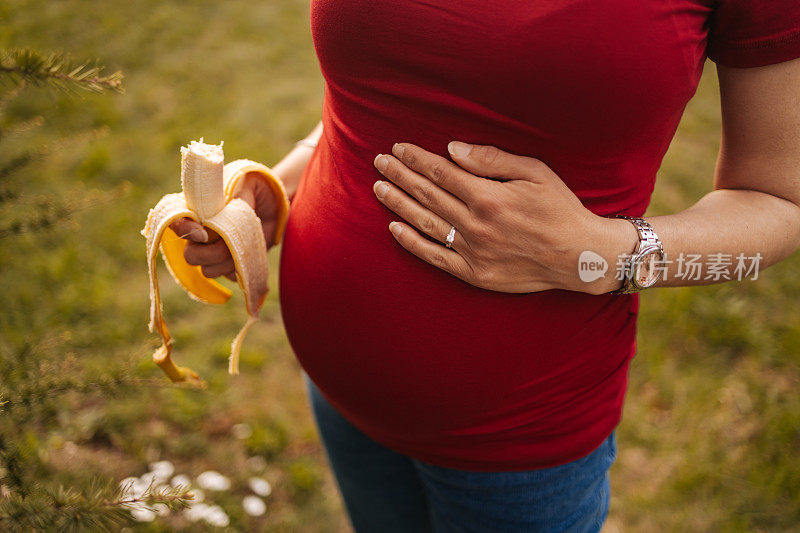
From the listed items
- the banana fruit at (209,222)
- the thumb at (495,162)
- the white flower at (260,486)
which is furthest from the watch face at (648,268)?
the white flower at (260,486)

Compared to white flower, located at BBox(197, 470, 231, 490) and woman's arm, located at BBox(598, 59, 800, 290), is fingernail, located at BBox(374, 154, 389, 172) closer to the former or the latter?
woman's arm, located at BBox(598, 59, 800, 290)

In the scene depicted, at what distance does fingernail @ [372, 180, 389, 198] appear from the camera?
98cm

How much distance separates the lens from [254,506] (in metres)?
2.23

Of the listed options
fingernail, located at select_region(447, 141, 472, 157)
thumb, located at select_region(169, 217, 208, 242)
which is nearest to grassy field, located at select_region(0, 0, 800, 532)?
thumb, located at select_region(169, 217, 208, 242)

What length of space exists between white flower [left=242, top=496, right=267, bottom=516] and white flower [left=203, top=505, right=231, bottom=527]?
11 centimetres

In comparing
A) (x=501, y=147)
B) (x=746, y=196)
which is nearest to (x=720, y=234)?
(x=746, y=196)

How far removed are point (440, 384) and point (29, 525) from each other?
0.67 meters

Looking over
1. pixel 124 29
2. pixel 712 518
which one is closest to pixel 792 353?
pixel 712 518

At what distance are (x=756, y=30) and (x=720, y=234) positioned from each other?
1.02 feet

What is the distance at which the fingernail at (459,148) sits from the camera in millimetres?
913

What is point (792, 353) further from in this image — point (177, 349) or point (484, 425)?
point (177, 349)

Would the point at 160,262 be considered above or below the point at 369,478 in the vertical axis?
below

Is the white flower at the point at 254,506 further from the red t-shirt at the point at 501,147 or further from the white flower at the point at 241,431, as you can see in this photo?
the red t-shirt at the point at 501,147

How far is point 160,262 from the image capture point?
3.36 metres
